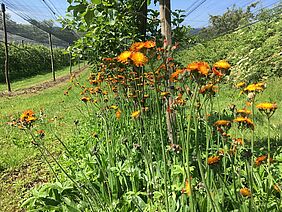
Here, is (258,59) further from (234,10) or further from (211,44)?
(234,10)

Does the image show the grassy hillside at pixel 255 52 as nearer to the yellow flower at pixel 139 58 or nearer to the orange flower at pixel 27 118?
the orange flower at pixel 27 118

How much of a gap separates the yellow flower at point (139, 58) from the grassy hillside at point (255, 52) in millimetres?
4315

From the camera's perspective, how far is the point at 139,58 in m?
1.15

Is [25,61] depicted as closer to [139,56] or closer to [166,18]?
[166,18]

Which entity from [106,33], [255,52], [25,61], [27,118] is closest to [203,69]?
[27,118]

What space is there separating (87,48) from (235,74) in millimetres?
4616

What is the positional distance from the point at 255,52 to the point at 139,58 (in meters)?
6.86

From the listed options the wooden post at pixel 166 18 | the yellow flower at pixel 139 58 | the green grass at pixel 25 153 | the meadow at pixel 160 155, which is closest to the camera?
the yellow flower at pixel 139 58

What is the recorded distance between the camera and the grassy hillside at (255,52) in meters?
6.72

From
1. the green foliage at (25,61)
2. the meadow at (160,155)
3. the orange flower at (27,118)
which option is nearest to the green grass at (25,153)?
the meadow at (160,155)

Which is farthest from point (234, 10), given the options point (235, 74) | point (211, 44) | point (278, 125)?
point (278, 125)

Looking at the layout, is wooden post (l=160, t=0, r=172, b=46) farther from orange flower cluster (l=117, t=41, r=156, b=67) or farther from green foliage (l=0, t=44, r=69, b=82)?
green foliage (l=0, t=44, r=69, b=82)

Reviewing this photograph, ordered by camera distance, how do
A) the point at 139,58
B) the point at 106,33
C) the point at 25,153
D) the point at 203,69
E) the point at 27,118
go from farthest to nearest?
the point at 25,153 < the point at 106,33 < the point at 27,118 < the point at 139,58 < the point at 203,69

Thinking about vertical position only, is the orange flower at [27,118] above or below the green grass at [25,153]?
above
